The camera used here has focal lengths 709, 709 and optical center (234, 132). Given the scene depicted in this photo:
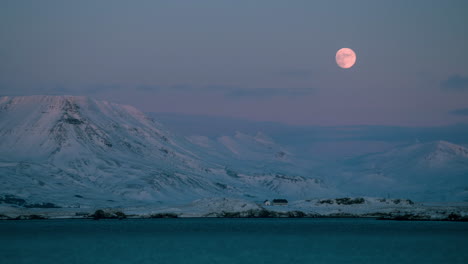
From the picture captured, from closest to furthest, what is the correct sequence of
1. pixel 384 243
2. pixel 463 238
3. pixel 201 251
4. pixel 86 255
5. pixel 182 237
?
pixel 86 255 < pixel 201 251 < pixel 384 243 < pixel 463 238 < pixel 182 237

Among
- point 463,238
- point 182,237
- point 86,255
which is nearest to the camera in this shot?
point 86,255

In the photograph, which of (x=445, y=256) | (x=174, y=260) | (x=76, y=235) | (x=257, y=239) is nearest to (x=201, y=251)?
(x=174, y=260)

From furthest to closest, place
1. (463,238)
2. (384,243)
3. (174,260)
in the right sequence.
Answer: (463,238) → (384,243) → (174,260)

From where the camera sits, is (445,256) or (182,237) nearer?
(445,256)

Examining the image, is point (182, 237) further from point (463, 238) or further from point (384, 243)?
point (463, 238)

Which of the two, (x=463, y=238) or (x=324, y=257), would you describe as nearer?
(x=324, y=257)

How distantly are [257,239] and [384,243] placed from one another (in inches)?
999

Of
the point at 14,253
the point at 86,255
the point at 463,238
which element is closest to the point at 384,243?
the point at 463,238

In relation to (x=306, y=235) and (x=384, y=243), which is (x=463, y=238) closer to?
(x=384, y=243)

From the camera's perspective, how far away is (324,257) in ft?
342

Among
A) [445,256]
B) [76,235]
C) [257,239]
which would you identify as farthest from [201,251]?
[76,235]

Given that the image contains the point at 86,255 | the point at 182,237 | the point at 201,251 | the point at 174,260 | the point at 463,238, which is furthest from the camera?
the point at 182,237

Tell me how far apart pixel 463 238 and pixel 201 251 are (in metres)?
55.7

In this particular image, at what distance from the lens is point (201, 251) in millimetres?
113812
